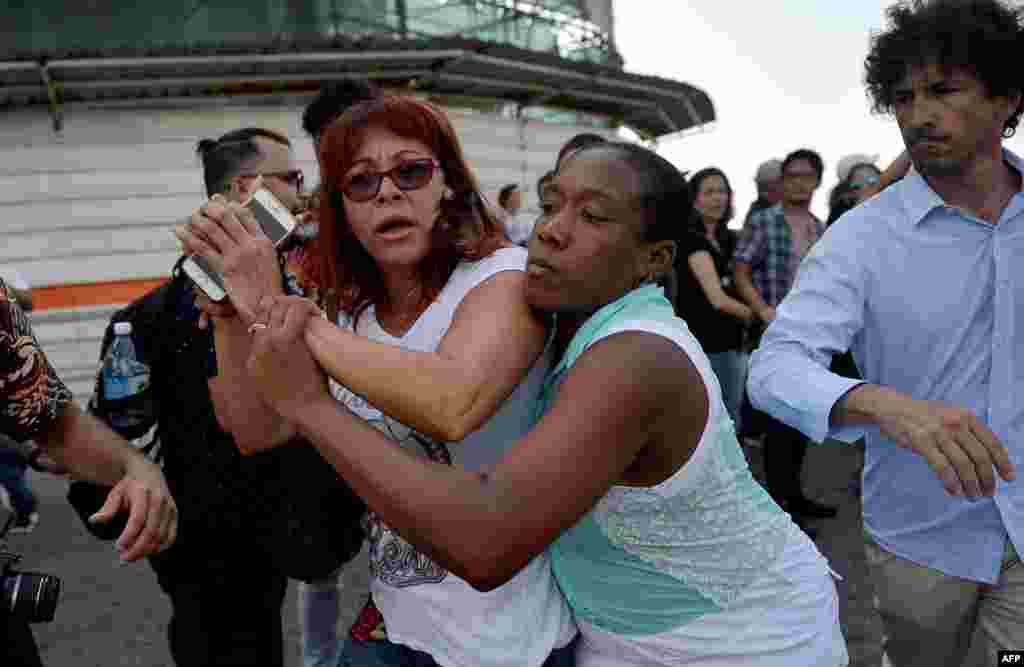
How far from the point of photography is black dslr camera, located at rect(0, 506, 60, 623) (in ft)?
5.32

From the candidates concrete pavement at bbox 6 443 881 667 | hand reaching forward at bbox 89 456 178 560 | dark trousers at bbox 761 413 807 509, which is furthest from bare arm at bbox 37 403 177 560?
dark trousers at bbox 761 413 807 509

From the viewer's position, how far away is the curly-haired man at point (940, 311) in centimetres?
194

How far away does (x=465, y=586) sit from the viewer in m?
1.53

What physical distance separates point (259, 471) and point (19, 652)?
782 millimetres

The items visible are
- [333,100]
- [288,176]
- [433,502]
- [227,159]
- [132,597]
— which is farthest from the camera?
[132,597]

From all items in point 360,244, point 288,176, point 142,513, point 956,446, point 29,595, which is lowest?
point 29,595

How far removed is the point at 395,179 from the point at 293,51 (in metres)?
12.8

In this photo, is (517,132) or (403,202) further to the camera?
(517,132)

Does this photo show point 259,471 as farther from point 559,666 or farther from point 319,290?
point 559,666

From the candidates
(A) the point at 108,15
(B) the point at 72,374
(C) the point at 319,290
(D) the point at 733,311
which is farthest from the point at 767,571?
(A) the point at 108,15

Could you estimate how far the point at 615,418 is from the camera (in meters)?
1.21

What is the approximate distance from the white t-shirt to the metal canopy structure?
1292cm

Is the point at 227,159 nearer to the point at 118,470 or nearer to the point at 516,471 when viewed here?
the point at 118,470

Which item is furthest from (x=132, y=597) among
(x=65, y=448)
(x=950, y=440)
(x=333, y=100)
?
(x=950, y=440)
